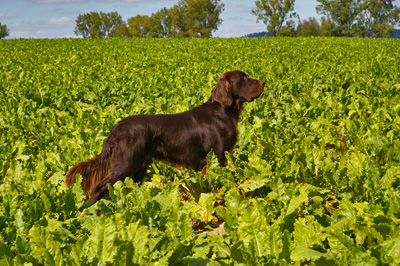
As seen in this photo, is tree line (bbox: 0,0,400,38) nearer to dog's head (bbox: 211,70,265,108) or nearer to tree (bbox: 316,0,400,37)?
tree (bbox: 316,0,400,37)

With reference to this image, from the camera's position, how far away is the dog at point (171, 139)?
375 centimetres

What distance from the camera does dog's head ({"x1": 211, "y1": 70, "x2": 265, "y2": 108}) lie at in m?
4.48

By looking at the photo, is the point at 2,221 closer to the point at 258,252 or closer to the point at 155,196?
the point at 155,196

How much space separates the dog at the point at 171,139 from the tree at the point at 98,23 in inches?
4907

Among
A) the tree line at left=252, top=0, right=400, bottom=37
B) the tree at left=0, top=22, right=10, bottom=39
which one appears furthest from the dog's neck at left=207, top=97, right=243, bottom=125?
the tree at left=0, top=22, right=10, bottom=39

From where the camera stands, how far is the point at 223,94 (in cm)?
444

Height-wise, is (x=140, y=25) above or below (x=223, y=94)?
above

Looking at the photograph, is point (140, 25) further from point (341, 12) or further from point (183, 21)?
point (341, 12)

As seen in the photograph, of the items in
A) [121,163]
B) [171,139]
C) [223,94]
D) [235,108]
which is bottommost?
[121,163]

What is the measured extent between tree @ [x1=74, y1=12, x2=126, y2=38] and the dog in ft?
409

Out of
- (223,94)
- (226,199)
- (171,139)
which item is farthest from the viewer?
(223,94)

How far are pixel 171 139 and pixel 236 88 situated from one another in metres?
1.14

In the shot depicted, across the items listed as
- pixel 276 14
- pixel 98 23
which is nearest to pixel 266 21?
pixel 276 14

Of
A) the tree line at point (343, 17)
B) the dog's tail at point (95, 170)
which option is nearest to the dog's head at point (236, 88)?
the dog's tail at point (95, 170)
